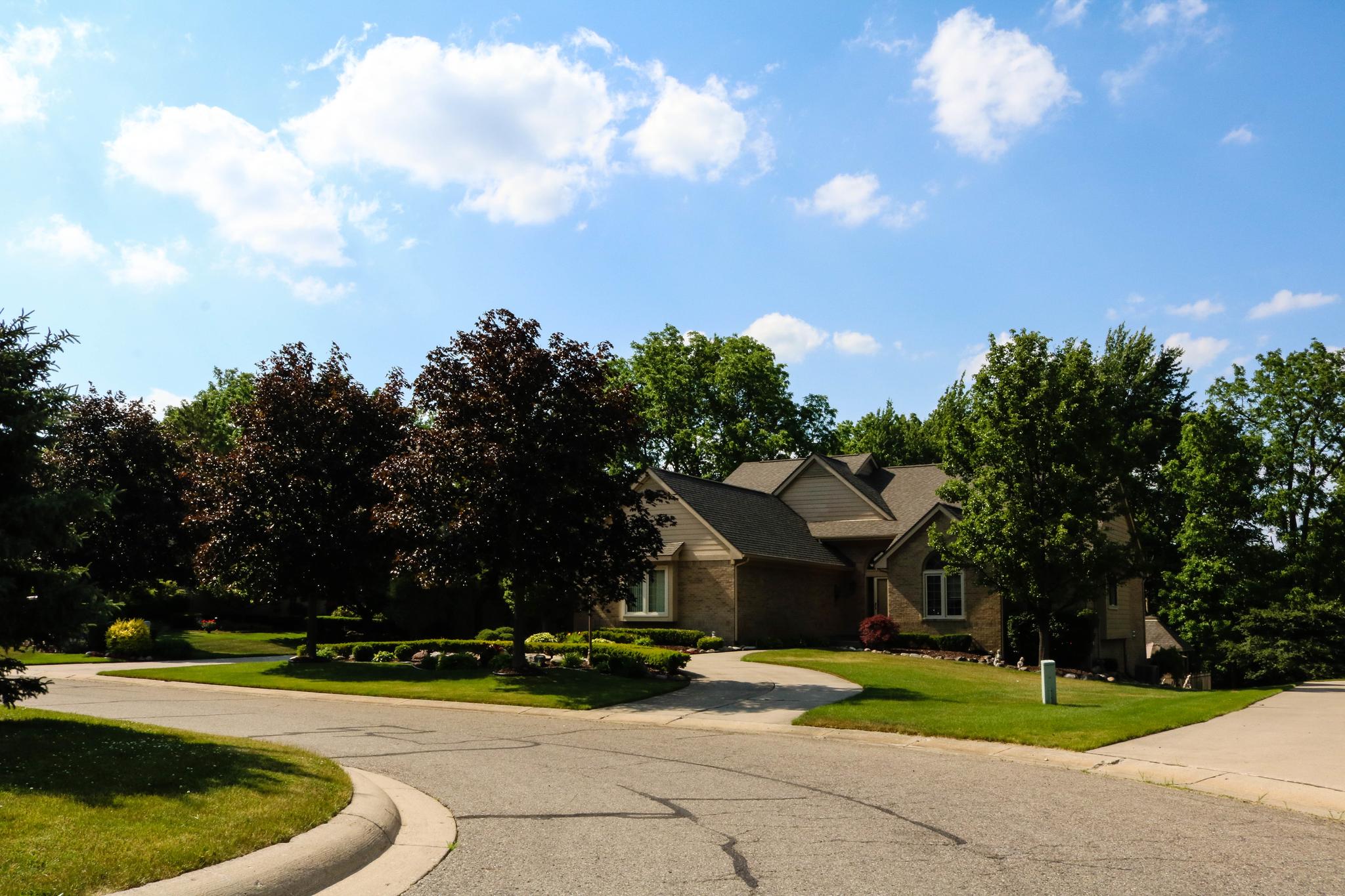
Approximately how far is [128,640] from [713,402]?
40652mm

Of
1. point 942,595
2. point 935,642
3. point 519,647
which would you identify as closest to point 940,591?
point 942,595

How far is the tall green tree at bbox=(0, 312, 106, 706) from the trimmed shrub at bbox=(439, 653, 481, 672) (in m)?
14.8

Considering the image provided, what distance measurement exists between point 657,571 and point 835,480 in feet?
33.7

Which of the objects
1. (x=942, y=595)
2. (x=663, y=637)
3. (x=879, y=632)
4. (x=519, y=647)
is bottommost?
(x=663, y=637)

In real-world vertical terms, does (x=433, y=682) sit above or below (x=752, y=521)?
below

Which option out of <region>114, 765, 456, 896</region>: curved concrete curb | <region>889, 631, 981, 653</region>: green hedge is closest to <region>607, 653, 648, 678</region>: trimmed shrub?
<region>889, 631, 981, 653</region>: green hedge

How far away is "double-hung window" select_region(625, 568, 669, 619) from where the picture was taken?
36.8m

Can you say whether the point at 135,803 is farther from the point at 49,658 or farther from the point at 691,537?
the point at 691,537

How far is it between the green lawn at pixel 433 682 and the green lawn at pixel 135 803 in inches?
378

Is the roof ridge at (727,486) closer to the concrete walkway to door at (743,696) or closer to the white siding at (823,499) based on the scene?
the white siding at (823,499)

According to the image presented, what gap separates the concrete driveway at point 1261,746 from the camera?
12263mm

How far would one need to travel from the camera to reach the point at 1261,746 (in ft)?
47.2

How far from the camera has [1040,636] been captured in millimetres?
32219

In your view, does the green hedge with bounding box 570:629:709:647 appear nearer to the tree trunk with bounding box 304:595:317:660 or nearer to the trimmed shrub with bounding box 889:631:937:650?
the trimmed shrub with bounding box 889:631:937:650
